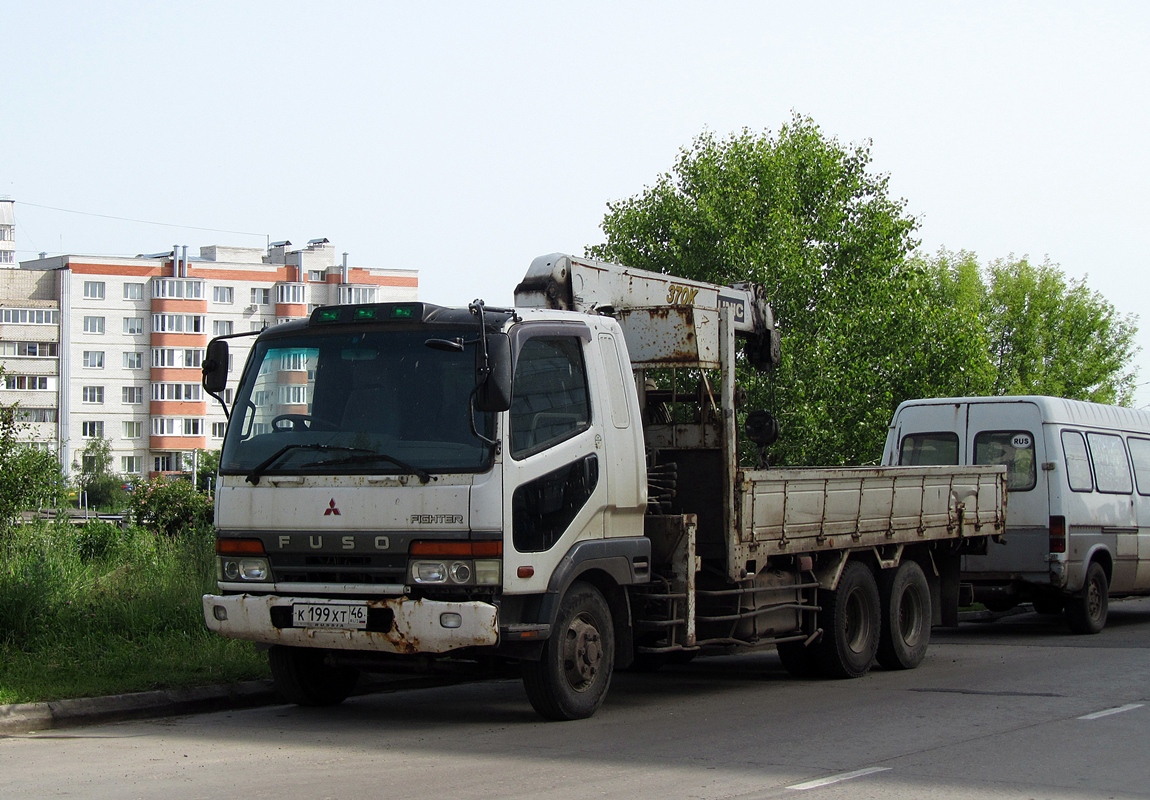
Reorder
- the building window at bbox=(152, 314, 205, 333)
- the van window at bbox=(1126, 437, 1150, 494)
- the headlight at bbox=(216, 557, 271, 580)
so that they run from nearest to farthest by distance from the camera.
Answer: the headlight at bbox=(216, 557, 271, 580)
the van window at bbox=(1126, 437, 1150, 494)
the building window at bbox=(152, 314, 205, 333)

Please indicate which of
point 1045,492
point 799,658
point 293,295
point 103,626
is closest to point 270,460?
point 103,626

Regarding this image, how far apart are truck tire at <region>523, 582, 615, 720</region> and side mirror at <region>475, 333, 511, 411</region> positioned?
1.46m

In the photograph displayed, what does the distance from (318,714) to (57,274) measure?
9464 cm

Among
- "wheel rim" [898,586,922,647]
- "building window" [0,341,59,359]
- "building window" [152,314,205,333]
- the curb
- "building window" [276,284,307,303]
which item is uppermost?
"building window" [276,284,307,303]

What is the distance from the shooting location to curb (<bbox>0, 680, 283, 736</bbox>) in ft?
28.5

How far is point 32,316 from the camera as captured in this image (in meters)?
95.7

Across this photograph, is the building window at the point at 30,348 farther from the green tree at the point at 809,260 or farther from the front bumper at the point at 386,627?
the front bumper at the point at 386,627

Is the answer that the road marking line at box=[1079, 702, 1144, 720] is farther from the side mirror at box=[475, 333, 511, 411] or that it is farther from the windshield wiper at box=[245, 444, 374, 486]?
the windshield wiper at box=[245, 444, 374, 486]

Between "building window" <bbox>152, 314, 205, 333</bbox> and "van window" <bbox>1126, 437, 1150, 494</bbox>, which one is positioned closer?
Answer: "van window" <bbox>1126, 437, 1150, 494</bbox>

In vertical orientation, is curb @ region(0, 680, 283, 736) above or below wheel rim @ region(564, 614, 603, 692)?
below

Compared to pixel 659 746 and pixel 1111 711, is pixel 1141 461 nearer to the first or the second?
pixel 1111 711

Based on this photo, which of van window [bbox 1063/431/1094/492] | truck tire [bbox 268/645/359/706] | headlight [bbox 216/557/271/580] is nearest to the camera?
headlight [bbox 216/557/271/580]

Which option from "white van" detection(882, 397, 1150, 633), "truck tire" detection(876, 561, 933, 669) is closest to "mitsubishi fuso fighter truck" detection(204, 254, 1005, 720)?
"truck tire" detection(876, 561, 933, 669)

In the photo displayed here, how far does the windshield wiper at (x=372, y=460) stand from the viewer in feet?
27.0
